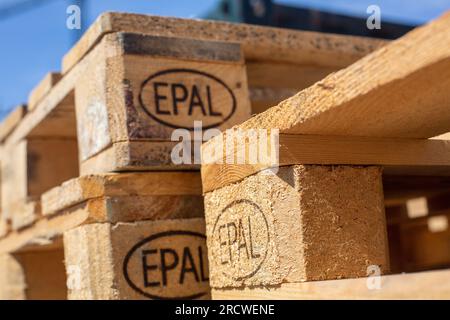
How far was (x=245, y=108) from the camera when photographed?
309 cm

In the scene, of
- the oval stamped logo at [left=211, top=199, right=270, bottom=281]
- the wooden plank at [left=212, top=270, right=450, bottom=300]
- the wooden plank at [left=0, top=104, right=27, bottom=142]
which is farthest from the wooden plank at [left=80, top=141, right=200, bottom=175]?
the wooden plank at [left=0, top=104, right=27, bottom=142]

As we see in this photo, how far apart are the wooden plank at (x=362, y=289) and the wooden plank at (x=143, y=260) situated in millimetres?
536

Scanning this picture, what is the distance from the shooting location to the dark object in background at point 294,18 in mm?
5961

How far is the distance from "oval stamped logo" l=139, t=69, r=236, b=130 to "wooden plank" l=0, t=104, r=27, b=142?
65.4 inches

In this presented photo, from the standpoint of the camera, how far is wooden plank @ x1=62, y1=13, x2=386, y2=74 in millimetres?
2982

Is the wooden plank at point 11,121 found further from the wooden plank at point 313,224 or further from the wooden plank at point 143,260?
the wooden plank at point 313,224

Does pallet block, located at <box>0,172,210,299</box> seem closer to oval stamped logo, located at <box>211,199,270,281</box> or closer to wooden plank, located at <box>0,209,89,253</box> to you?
wooden plank, located at <box>0,209,89,253</box>

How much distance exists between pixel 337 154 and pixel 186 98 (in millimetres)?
1054

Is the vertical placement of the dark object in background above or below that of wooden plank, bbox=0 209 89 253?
above

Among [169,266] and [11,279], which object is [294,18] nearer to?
[11,279]

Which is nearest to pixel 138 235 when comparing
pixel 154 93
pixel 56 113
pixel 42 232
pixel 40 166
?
pixel 154 93

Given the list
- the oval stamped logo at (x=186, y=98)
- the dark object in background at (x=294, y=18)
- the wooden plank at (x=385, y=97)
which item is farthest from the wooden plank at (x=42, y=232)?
the dark object in background at (x=294, y=18)

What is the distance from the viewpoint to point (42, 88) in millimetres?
3863

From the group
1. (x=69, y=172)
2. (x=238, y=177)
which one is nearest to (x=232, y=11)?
(x=69, y=172)
